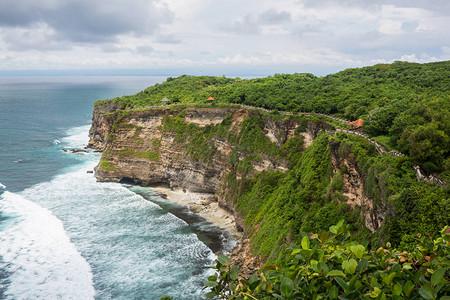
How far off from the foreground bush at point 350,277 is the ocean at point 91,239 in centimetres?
3110

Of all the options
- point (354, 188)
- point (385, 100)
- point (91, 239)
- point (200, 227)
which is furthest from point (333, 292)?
point (91, 239)

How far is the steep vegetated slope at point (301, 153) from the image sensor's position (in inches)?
968

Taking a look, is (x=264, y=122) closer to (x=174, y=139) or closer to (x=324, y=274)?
(x=174, y=139)

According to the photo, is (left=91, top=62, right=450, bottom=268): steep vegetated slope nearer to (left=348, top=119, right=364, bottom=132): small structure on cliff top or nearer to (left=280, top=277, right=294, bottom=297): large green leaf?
(left=348, top=119, right=364, bottom=132): small structure on cliff top

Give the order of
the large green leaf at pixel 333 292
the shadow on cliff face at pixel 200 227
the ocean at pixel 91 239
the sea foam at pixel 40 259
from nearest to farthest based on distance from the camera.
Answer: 1. the large green leaf at pixel 333 292
2. the sea foam at pixel 40 259
3. the ocean at pixel 91 239
4. the shadow on cliff face at pixel 200 227

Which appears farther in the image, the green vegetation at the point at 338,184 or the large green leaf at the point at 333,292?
the green vegetation at the point at 338,184

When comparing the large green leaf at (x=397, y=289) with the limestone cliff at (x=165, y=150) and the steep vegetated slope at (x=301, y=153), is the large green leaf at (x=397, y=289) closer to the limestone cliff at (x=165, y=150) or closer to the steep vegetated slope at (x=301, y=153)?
the steep vegetated slope at (x=301, y=153)

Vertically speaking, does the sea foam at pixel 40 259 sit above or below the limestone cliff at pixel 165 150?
below

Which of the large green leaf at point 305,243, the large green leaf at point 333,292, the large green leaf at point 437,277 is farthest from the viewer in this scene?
the large green leaf at point 305,243

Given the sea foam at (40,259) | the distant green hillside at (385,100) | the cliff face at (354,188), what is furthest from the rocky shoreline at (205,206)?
the distant green hillside at (385,100)

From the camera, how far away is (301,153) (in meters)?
46.9

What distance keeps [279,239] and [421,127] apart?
1820cm

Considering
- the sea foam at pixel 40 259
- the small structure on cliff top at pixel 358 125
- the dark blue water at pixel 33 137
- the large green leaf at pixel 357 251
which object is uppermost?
the large green leaf at pixel 357 251

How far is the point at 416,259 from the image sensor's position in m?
6.83
